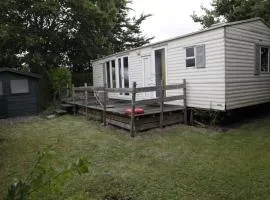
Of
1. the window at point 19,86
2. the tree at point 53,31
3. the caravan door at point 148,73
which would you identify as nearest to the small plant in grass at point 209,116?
the caravan door at point 148,73

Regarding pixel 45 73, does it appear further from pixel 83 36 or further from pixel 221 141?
pixel 221 141

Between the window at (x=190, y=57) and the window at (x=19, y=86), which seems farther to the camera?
the window at (x=19, y=86)

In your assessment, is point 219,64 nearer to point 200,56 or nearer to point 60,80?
point 200,56

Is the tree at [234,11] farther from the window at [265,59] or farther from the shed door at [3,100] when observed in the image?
the shed door at [3,100]

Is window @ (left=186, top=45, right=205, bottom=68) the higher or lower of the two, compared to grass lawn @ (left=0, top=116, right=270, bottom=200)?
higher

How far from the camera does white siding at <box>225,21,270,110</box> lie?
8086mm

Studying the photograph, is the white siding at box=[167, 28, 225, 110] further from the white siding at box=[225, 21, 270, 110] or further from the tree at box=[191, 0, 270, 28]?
the tree at box=[191, 0, 270, 28]

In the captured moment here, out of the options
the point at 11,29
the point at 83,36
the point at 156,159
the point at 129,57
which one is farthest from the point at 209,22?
the point at 156,159

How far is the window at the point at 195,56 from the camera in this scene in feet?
28.0

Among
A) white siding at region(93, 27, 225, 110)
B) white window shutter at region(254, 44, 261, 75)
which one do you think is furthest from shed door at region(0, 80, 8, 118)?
white window shutter at region(254, 44, 261, 75)

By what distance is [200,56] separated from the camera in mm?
8609

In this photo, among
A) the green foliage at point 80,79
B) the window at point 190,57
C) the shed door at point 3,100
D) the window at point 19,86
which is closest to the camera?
the window at point 190,57

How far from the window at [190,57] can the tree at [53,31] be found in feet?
30.9

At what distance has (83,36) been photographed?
17.5 metres
